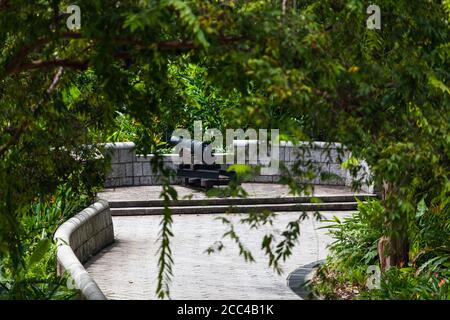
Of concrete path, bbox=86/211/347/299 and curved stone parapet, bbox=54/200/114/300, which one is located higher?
curved stone parapet, bbox=54/200/114/300

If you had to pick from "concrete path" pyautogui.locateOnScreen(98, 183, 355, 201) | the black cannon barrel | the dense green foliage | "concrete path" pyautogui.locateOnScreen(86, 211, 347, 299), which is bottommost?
"concrete path" pyautogui.locateOnScreen(86, 211, 347, 299)

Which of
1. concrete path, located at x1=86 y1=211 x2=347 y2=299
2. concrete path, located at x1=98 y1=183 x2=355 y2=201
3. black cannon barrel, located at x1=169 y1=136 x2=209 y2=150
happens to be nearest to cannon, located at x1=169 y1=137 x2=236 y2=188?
black cannon barrel, located at x1=169 y1=136 x2=209 y2=150

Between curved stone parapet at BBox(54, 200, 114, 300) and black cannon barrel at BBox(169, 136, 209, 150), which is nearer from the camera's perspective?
curved stone parapet at BBox(54, 200, 114, 300)

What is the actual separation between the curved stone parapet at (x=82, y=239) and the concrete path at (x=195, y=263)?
7.6 inches

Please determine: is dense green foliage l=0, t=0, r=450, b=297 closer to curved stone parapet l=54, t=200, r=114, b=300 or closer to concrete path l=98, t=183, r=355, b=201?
curved stone parapet l=54, t=200, r=114, b=300

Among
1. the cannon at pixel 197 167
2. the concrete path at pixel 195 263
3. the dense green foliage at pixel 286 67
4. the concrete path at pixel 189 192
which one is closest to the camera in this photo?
the dense green foliage at pixel 286 67

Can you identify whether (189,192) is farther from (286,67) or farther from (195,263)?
(286,67)

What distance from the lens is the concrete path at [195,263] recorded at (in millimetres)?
11891

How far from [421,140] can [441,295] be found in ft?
12.6

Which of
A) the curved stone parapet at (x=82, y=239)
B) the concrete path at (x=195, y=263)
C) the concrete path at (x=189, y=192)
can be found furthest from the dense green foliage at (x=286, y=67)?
the concrete path at (x=189, y=192)

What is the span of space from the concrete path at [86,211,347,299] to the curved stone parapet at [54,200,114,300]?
0.19 m

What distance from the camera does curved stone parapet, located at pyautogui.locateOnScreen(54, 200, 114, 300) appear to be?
9320 millimetres

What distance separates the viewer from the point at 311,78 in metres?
5.85

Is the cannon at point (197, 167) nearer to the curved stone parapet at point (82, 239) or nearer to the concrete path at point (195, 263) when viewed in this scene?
the concrete path at point (195, 263)
